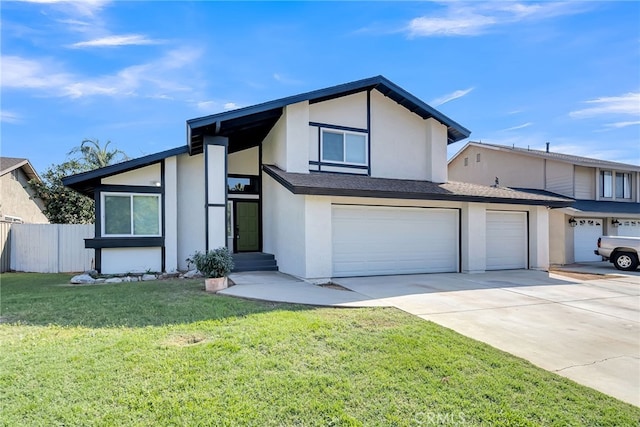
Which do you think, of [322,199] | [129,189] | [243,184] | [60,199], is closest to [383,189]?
[322,199]

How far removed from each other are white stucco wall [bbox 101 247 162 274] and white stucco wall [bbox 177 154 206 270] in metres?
0.88

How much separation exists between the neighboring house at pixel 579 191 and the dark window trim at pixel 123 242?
1933cm

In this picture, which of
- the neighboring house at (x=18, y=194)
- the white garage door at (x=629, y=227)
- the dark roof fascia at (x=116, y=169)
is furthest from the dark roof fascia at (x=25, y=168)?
the white garage door at (x=629, y=227)

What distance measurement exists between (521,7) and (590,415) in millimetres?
11114

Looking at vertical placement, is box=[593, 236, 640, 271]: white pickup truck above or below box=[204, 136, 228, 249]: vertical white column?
below

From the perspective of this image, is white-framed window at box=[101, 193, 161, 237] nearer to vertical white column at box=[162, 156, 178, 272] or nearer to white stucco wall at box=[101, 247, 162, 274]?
vertical white column at box=[162, 156, 178, 272]

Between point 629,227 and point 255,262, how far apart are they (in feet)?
73.0

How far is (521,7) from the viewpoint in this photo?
32.9 feet

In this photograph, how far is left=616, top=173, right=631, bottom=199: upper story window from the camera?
20.3m

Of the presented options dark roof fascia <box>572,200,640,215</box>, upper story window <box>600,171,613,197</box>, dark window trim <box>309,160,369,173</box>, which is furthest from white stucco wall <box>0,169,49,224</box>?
upper story window <box>600,171,613,197</box>

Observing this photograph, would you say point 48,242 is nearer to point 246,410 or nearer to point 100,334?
point 100,334

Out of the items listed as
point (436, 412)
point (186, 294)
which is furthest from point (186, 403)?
point (186, 294)

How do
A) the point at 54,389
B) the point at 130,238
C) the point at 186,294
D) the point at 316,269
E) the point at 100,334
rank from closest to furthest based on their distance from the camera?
the point at 54,389, the point at 100,334, the point at 186,294, the point at 316,269, the point at 130,238

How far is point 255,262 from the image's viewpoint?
12078mm
